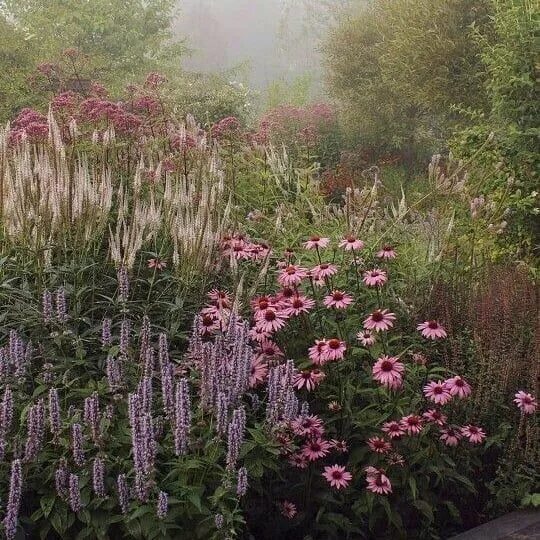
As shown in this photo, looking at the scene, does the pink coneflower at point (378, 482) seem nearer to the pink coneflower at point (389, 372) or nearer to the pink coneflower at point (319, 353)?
the pink coneflower at point (389, 372)

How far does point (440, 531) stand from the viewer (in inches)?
156

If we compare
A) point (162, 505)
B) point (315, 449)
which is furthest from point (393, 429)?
point (162, 505)

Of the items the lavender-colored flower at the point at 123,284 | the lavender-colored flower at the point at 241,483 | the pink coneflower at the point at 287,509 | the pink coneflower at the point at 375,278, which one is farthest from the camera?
the pink coneflower at the point at 375,278

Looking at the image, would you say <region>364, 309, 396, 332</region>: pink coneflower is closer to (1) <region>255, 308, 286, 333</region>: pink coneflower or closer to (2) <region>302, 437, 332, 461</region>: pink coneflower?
(1) <region>255, 308, 286, 333</region>: pink coneflower

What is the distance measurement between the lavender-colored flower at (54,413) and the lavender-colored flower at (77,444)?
0.08 metres

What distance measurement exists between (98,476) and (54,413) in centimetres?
28

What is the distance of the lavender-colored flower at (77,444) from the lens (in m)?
2.95

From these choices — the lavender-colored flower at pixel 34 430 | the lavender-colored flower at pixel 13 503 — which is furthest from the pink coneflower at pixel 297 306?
the lavender-colored flower at pixel 13 503

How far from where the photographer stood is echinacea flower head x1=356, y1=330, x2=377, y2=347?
12.0 feet

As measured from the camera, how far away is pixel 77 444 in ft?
9.71

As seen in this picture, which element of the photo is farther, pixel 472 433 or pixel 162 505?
pixel 472 433

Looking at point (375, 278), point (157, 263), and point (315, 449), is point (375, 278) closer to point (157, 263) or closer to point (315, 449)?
point (315, 449)

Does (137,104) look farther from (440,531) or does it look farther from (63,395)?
(440,531)

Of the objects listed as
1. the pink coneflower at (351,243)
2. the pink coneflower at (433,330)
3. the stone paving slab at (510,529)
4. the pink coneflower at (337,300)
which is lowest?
the stone paving slab at (510,529)
